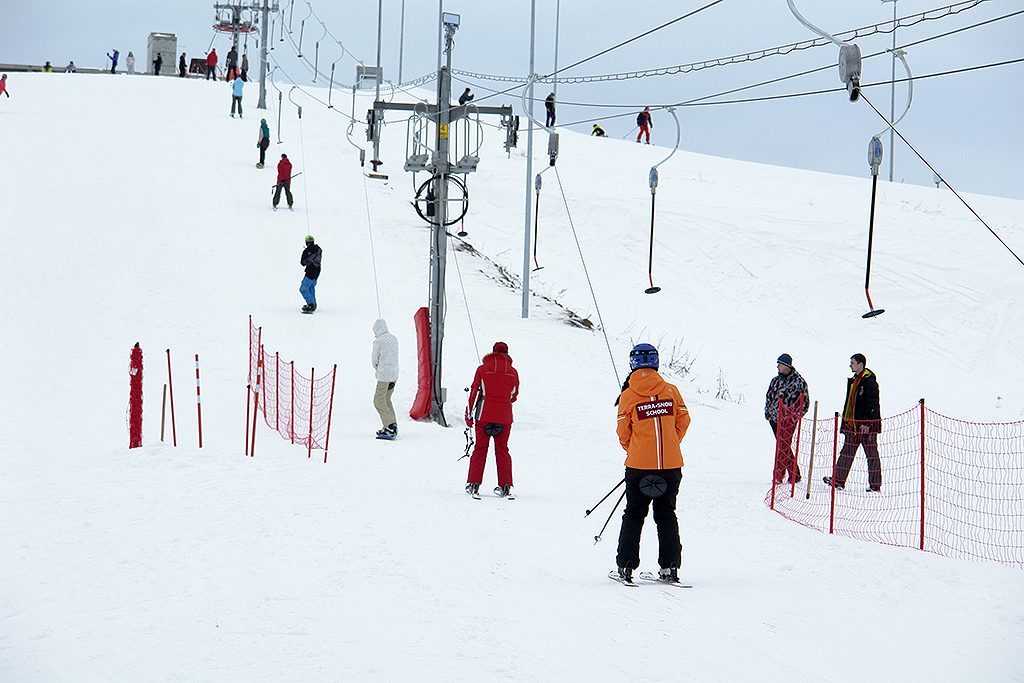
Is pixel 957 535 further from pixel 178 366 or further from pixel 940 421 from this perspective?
pixel 178 366

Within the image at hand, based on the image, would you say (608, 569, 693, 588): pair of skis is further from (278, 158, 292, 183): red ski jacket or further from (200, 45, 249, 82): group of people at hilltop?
(200, 45, 249, 82): group of people at hilltop

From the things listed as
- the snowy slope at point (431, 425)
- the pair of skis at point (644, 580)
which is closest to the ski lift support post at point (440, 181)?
the snowy slope at point (431, 425)

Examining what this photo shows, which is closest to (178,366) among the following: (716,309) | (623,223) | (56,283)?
(56,283)

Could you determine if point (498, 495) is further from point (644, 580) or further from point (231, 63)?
point (231, 63)

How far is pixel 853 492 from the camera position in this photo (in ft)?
43.2

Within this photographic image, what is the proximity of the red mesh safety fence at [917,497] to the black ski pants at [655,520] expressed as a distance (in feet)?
8.88

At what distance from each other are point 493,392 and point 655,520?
12.6 feet

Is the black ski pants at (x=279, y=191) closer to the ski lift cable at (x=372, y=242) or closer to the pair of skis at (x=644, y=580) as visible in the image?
the ski lift cable at (x=372, y=242)

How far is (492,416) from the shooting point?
11688mm

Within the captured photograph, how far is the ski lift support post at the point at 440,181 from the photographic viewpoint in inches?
708

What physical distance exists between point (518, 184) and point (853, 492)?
108ft

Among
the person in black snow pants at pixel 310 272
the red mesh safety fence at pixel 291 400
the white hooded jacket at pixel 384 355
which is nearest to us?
the red mesh safety fence at pixel 291 400

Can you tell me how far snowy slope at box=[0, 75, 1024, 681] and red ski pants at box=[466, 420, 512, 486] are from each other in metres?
0.43

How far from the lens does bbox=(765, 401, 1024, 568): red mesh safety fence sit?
34.8ft
